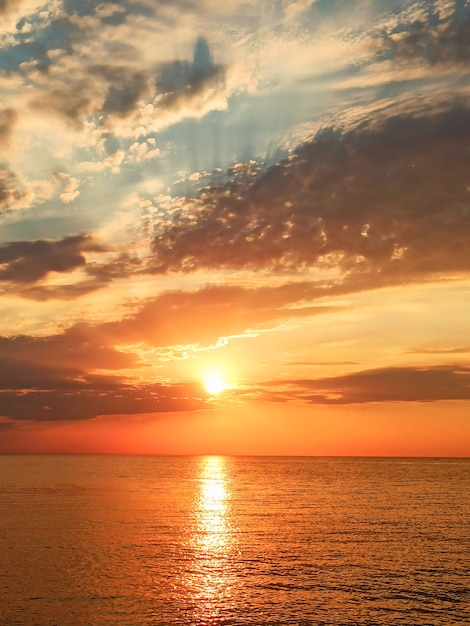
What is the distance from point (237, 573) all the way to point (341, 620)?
43.1 feet

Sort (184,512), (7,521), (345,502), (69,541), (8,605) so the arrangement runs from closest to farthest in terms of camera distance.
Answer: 1. (8,605)
2. (69,541)
3. (7,521)
4. (184,512)
5. (345,502)

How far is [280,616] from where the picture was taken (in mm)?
34781

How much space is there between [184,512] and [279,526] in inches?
839

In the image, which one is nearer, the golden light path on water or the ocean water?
the ocean water

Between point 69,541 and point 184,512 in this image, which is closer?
point 69,541

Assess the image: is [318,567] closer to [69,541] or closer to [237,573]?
[237,573]

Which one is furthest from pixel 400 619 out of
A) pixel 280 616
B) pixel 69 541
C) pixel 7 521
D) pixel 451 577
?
pixel 7 521

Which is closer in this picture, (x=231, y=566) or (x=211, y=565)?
(x=231, y=566)

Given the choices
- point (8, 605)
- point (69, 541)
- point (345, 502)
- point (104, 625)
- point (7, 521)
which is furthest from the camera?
point (345, 502)

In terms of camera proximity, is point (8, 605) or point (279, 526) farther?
point (279, 526)

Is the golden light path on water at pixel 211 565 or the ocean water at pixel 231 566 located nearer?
the ocean water at pixel 231 566

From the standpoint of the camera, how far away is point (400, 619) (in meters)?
34.8

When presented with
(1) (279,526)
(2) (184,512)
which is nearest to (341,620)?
(1) (279,526)

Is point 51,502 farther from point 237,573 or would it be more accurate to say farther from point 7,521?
point 237,573
